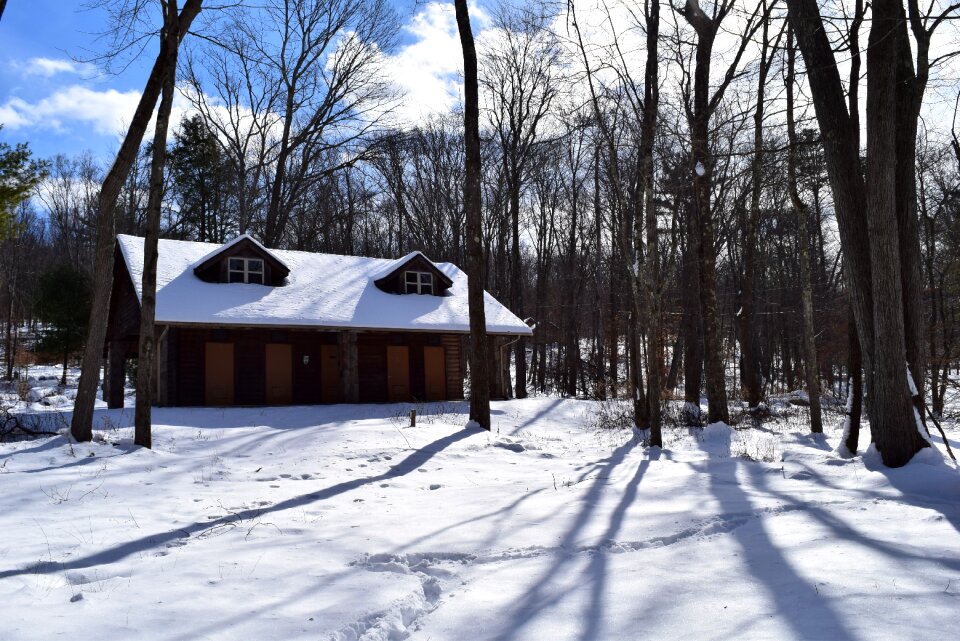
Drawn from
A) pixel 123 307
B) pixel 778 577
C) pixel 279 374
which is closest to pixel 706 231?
pixel 778 577

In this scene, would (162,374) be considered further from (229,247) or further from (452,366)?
(452,366)

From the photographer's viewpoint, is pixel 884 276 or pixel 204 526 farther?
pixel 884 276

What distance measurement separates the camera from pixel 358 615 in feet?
13.1

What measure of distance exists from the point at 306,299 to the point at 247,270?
2172 mm

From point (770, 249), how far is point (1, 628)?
37480mm

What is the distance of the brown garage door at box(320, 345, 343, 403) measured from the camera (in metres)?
22.7

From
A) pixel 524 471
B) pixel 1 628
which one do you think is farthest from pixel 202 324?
pixel 1 628

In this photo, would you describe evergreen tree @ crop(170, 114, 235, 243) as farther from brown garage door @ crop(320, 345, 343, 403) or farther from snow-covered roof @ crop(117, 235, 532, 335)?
brown garage door @ crop(320, 345, 343, 403)

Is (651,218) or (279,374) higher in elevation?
(651,218)

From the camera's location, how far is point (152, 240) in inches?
407

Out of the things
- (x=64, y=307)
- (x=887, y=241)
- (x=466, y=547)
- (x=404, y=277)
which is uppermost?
(x=404, y=277)

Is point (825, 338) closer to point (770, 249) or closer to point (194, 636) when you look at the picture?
point (770, 249)

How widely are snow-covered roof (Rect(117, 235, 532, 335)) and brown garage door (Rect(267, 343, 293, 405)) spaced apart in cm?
158

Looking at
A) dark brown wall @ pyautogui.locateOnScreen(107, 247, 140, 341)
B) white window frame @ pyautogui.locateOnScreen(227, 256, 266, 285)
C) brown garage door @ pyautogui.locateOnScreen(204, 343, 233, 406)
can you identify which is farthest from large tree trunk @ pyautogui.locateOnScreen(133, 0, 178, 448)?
white window frame @ pyautogui.locateOnScreen(227, 256, 266, 285)
